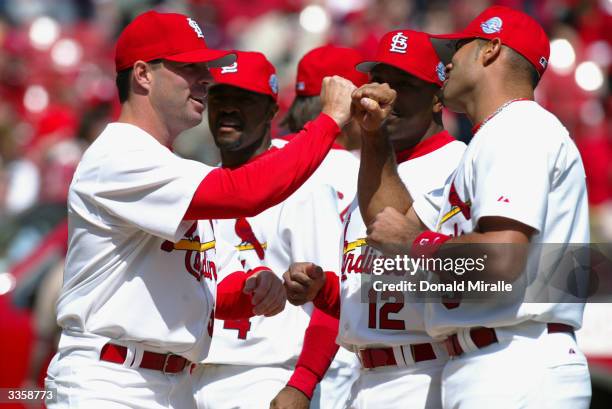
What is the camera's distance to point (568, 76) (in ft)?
37.0

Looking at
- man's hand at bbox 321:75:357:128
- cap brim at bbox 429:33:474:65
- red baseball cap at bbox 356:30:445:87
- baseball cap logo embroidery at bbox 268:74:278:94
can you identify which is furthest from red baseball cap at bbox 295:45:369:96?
man's hand at bbox 321:75:357:128

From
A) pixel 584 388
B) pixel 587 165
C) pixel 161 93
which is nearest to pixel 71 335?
pixel 161 93

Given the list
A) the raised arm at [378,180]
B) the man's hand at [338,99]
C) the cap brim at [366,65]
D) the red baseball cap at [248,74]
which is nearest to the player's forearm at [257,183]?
the man's hand at [338,99]

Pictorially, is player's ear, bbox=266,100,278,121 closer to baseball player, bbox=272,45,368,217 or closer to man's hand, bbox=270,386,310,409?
baseball player, bbox=272,45,368,217

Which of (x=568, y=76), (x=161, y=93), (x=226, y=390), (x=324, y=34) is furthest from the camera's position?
(x=324, y=34)

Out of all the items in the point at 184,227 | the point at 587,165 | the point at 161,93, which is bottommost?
the point at 587,165

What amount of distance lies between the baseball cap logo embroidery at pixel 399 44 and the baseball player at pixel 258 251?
30.2 inches

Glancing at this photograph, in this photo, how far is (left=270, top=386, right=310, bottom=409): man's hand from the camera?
14.4ft

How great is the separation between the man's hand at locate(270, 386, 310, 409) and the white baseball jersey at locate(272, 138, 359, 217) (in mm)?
1067

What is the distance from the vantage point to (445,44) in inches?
170

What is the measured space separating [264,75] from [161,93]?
1294mm

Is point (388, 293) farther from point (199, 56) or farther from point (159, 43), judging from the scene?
point (159, 43)

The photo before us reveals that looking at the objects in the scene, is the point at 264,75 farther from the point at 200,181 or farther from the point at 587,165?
the point at 587,165

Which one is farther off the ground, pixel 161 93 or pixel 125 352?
pixel 161 93
